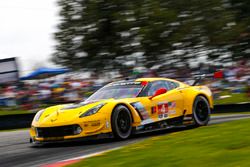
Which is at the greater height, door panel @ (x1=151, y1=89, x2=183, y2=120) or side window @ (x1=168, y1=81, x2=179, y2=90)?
side window @ (x1=168, y1=81, x2=179, y2=90)

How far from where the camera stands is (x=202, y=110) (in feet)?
35.4

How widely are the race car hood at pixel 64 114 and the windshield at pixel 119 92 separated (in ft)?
1.89

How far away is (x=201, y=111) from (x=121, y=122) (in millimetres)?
2605

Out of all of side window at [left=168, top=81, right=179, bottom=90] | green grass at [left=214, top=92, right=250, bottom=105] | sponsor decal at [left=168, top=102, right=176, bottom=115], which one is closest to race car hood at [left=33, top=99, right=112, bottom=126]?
sponsor decal at [left=168, top=102, right=176, bottom=115]

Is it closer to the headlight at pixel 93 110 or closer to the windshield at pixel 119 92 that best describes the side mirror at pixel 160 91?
the windshield at pixel 119 92

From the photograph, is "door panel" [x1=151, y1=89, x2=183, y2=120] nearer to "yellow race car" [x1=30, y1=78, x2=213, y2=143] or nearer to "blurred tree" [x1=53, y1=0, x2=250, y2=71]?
"yellow race car" [x1=30, y1=78, x2=213, y2=143]

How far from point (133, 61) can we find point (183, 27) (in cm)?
342

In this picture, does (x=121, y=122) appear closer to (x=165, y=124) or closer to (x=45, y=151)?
(x=165, y=124)

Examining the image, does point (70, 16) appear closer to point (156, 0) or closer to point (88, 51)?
point (88, 51)

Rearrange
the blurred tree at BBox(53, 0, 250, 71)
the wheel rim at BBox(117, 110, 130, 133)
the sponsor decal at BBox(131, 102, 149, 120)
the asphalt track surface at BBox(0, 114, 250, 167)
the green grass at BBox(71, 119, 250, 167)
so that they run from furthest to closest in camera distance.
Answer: the blurred tree at BBox(53, 0, 250, 71) < the sponsor decal at BBox(131, 102, 149, 120) < the wheel rim at BBox(117, 110, 130, 133) < the asphalt track surface at BBox(0, 114, 250, 167) < the green grass at BBox(71, 119, 250, 167)

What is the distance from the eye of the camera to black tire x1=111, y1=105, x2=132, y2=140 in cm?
863

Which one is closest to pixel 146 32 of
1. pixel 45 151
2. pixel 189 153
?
pixel 45 151

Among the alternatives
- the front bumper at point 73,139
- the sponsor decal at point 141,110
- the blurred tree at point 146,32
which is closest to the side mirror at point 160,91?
the sponsor decal at point 141,110

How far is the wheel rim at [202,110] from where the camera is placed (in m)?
10.7
